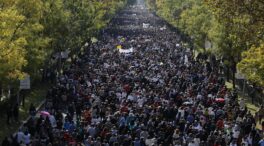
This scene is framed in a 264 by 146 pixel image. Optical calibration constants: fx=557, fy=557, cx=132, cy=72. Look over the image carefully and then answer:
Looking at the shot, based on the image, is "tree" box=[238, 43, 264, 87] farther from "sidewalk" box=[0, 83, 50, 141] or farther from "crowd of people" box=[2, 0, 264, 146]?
"sidewalk" box=[0, 83, 50, 141]

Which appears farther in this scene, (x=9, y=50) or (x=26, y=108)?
(x=26, y=108)

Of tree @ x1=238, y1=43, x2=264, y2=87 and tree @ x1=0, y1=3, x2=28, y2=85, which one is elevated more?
tree @ x1=0, y1=3, x2=28, y2=85

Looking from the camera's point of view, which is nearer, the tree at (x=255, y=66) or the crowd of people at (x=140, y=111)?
the crowd of people at (x=140, y=111)

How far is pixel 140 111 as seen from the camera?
1175 inches

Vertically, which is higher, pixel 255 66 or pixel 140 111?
pixel 255 66

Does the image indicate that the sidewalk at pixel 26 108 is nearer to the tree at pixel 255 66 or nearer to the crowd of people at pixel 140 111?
the crowd of people at pixel 140 111

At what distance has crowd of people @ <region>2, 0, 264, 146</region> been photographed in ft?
82.6

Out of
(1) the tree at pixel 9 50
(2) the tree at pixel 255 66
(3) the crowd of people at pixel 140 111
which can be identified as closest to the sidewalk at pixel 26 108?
(3) the crowd of people at pixel 140 111

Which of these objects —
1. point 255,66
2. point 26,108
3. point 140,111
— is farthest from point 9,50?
point 255,66

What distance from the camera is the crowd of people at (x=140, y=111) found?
82.6 ft

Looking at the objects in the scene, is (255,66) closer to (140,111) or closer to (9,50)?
(140,111)

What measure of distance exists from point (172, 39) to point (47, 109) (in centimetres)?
5937

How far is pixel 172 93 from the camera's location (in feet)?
119

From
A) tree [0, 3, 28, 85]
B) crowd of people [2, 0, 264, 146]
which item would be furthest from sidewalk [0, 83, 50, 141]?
tree [0, 3, 28, 85]
